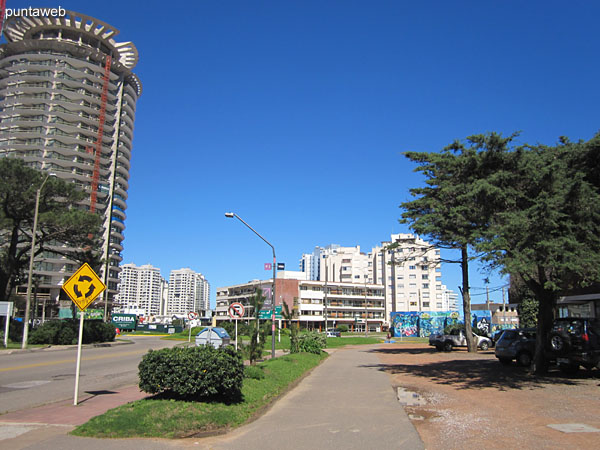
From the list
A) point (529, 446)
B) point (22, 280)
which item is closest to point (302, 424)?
point (529, 446)

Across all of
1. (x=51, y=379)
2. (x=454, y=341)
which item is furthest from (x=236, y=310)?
(x=454, y=341)

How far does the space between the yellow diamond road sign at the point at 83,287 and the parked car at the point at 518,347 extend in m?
16.9

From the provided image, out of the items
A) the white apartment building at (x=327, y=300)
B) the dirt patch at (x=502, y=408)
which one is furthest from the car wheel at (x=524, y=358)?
the white apartment building at (x=327, y=300)

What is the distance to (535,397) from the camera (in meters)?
12.4

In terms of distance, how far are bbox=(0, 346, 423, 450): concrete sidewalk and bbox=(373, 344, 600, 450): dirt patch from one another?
27.5 inches

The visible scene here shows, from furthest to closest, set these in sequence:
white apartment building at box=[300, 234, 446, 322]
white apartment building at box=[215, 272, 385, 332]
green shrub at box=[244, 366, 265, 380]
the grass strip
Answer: white apartment building at box=[300, 234, 446, 322] → white apartment building at box=[215, 272, 385, 332] → green shrub at box=[244, 366, 265, 380] → the grass strip

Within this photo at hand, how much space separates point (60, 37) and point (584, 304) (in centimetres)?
10602

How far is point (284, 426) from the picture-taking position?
884 centimetres

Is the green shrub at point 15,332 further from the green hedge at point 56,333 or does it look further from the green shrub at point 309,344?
the green shrub at point 309,344

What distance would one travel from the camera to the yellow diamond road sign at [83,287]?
11.1 m

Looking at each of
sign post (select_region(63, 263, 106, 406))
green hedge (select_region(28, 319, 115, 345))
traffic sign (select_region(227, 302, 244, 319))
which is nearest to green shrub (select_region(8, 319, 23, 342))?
green hedge (select_region(28, 319, 115, 345))

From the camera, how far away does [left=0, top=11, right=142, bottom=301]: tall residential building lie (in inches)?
3563

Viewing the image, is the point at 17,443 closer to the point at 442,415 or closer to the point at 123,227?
the point at 442,415

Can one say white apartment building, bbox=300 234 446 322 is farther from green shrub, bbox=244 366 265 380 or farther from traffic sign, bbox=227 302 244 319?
green shrub, bbox=244 366 265 380
